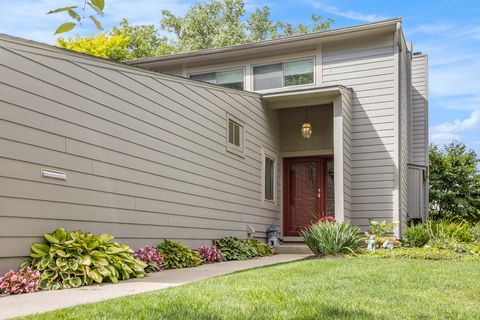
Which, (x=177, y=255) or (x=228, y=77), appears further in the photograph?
(x=228, y=77)

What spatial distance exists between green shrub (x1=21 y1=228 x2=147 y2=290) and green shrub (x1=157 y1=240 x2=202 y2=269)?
55.3 inches

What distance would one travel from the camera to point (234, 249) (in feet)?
28.7

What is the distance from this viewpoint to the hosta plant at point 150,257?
20.9ft

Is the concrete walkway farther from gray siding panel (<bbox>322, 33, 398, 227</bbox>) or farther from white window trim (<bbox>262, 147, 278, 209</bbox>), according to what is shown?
gray siding panel (<bbox>322, 33, 398, 227</bbox>)

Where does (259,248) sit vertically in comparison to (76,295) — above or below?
below

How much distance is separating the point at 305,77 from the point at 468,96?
51.1ft

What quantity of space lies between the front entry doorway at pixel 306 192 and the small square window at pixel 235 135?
266 cm

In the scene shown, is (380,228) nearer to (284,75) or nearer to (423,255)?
(423,255)

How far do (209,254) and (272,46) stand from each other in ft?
17.5

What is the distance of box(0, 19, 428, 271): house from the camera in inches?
204

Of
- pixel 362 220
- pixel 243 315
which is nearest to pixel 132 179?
pixel 243 315

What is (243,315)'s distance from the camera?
3.17 metres

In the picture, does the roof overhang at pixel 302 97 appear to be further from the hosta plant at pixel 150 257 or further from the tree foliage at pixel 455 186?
the tree foliage at pixel 455 186

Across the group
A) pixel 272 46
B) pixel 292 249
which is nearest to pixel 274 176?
pixel 292 249
